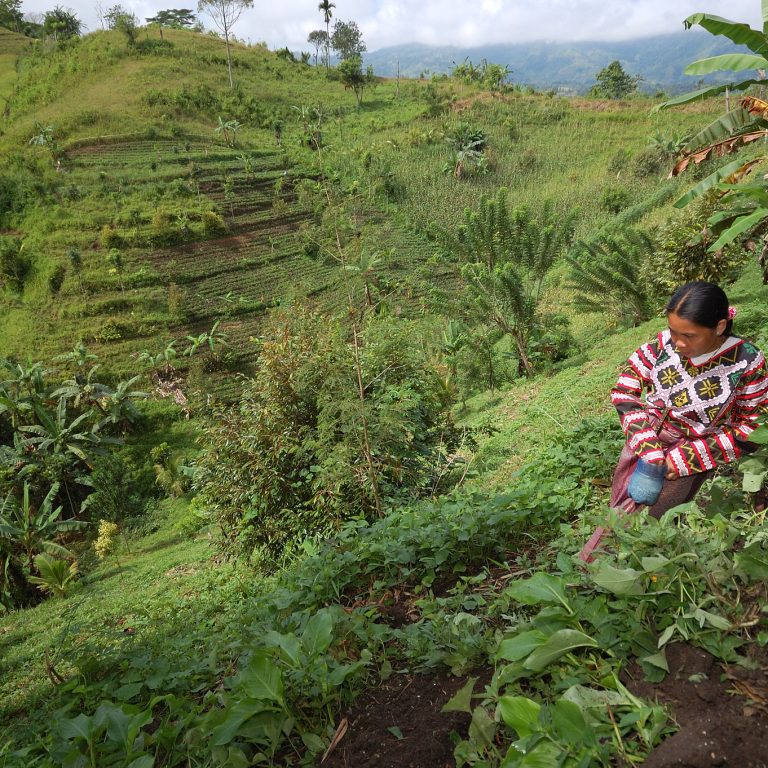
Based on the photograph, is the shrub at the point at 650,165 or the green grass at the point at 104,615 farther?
the shrub at the point at 650,165

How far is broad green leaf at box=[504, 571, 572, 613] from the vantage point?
136 cm

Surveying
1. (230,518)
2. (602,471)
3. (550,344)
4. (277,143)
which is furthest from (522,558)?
(277,143)

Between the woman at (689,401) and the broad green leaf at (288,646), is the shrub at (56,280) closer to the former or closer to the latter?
the broad green leaf at (288,646)

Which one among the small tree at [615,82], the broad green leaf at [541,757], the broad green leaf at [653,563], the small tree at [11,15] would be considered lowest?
the broad green leaf at [541,757]

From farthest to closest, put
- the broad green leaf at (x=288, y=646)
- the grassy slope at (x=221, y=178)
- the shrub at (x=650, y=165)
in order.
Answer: the shrub at (x=650, y=165) < the grassy slope at (x=221, y=178) < the broad green leaf at (x=288, y=646)

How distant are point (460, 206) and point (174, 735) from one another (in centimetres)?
2377

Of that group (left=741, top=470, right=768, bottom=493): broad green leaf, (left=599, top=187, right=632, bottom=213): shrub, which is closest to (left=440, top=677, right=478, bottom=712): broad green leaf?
(left=741, top=470, right=768, bottom=493): broad green leaf

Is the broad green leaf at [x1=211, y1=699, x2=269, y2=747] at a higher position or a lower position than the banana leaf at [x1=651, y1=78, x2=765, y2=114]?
lower

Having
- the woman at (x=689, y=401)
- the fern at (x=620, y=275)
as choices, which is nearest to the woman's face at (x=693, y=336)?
the woman at (x=689, y=401)

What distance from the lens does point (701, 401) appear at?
1.81m

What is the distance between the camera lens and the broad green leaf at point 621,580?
130 cm

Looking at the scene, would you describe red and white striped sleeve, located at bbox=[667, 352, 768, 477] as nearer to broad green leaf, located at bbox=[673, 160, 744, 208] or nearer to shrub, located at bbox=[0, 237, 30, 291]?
broad green leaf, located at bbox=[673, 160, 744, 208]

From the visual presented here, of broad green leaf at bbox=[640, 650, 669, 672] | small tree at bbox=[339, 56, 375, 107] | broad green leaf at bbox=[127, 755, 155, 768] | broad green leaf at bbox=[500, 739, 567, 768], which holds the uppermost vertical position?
small tree at bbox=[339, 56, 375, 107]

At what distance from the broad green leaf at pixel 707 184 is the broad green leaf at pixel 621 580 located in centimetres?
337
